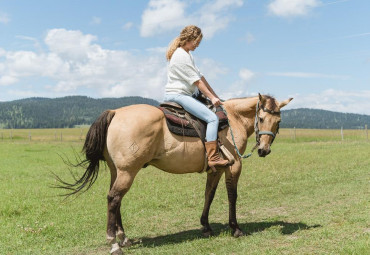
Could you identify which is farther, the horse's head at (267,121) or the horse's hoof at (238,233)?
the horse's head at (267,121)

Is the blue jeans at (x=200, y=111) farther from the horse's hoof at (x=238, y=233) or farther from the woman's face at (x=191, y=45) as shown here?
the horse's hoof at (x=238, y=233)

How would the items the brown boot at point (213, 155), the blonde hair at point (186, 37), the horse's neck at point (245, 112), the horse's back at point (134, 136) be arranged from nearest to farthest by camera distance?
the horse's back at point (134, 136), the brown boot at point (213, 155), the blonde hair at point (186, 37), the horse's neck at point (245, 112)

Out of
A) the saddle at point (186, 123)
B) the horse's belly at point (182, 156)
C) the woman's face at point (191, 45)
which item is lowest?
the horse's belly at point (182, 156)

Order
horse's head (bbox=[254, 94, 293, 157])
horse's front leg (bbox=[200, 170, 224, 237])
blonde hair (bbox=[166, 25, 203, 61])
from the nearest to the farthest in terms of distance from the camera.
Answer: blonde hair (bbox=[166, 25, 203, 61]) < horse's head (bbox=[254, 94, 293, 157]) < horse's front leg (bbox=[200, 170, 224, 237])

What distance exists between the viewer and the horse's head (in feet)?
23.7

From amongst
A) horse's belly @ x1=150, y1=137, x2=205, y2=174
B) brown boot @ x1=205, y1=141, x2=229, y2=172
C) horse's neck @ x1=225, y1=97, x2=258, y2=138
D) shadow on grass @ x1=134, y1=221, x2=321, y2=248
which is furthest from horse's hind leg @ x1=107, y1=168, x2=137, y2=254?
horse's neck @ x1=225, y1=97, x2=258, y2=138

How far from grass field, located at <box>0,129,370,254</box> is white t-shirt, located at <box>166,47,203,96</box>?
2941 millimetres

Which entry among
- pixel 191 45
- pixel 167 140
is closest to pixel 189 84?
pixel 191 45

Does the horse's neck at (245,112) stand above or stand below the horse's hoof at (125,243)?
above

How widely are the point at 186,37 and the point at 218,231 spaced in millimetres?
4163

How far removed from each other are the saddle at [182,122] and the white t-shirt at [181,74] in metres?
0.31

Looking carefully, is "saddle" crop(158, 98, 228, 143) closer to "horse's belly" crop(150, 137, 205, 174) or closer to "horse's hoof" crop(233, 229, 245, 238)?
"horse's belly" crop(150, 137, 205, 174)

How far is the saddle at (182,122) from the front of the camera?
6.52 metres

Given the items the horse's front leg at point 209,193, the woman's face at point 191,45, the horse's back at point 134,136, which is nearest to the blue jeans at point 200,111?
the horse's back at point 134,136
